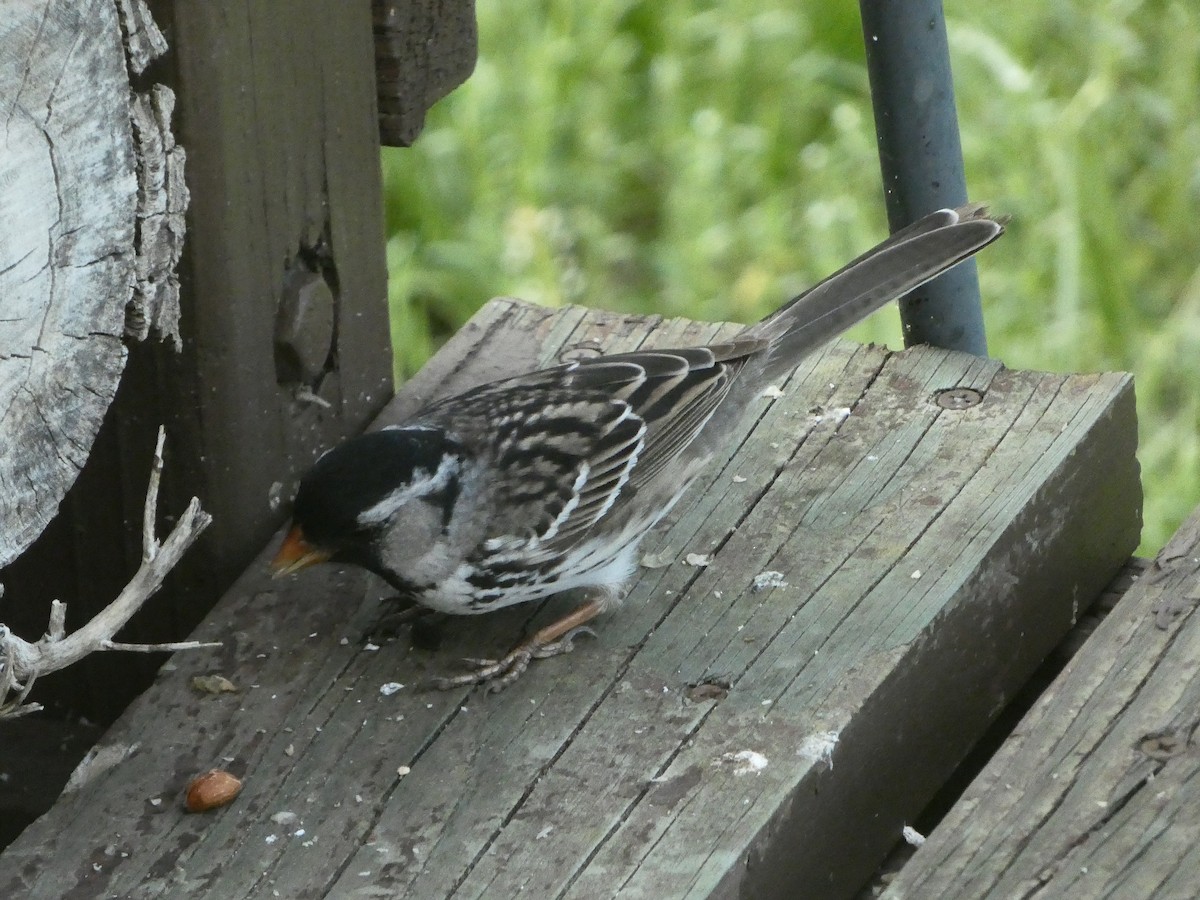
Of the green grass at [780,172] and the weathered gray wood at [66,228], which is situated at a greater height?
the weathered gray wood at [66,228]

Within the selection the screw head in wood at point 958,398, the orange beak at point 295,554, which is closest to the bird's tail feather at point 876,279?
the screw head in wood at point 958,398

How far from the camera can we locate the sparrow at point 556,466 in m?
3.31

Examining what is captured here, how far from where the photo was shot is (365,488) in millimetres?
3275

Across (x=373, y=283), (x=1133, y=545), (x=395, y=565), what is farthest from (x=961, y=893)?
(x=373, y=283)

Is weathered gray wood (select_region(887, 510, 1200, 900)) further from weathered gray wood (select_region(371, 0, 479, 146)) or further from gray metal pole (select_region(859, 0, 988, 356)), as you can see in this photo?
weathered gray wood (select_region(371, 0, 479, 146))

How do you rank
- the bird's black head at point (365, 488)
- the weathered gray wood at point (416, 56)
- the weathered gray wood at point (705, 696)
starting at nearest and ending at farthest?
the weathered gray wood at point (705, 696) < the bird's black head at point (365, 488) < the weathered gray wood at point (416, 56)

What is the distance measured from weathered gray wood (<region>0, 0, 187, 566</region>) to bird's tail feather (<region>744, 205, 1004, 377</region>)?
5.18 feet

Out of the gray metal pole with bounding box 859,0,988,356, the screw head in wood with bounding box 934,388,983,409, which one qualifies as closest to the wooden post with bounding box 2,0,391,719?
the gray metal pole with bounding box 859,0,988,356

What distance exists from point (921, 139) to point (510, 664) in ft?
4.74

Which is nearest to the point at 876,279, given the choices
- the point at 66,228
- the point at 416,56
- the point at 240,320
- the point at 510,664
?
the point at 416,56

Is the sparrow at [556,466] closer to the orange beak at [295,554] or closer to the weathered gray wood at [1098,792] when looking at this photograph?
the orange beak at [295,554]

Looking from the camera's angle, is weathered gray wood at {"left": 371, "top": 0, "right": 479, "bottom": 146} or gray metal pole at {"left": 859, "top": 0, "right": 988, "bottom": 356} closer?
weathered gray wood at {"left": 371, "top": 0, "right": 479, "bottom": 146}

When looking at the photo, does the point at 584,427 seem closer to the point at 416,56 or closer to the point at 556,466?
the point at 556,466

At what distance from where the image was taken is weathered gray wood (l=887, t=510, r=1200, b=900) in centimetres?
254
